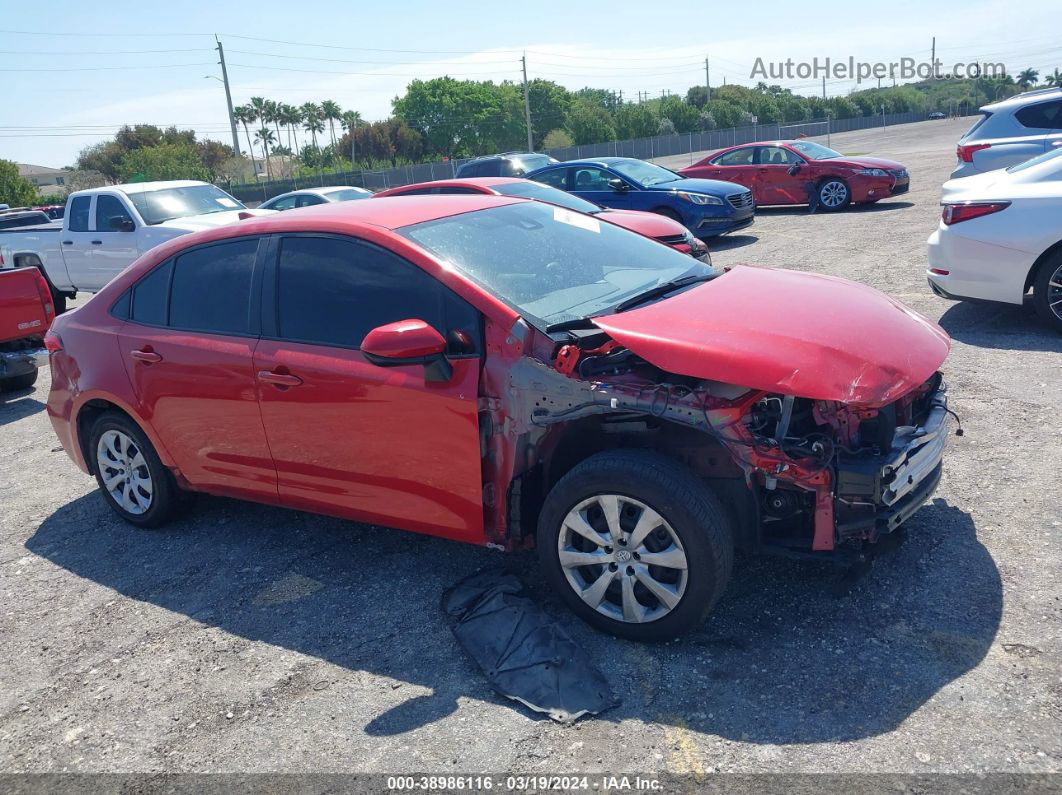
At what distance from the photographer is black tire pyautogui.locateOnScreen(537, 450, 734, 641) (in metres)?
3.25

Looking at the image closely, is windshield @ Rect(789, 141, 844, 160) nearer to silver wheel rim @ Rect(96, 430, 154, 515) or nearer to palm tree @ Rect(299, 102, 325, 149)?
silver wheel rim @ Rect(96, 430, 154, 515)

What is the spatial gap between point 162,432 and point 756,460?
3256mm

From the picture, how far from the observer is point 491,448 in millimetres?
3654

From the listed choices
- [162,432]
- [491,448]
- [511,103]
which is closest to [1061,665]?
[491,448]

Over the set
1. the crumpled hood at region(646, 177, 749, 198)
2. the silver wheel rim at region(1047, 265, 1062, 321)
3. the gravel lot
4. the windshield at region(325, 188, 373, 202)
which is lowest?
the gravel lot

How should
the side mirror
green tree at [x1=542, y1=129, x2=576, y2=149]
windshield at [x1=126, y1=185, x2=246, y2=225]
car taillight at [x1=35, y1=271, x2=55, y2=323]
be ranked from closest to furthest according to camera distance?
1. the side mirror
2. car taillight at [x1=35, y1=271, x2=55, y2=323]
3. windshield at [x1=126, y1=185, x2=246, y2=225]
4. green tree at [x1=542, y1=129, x2=576, y2=149]

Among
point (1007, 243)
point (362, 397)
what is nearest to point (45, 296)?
point (362, 397)

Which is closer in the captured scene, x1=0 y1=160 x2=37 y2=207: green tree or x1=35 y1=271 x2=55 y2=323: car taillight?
x1=35 y1=271 x2=55 y2=323: car taillight

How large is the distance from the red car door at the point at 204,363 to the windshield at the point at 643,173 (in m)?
10.4

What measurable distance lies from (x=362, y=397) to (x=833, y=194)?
14562mm

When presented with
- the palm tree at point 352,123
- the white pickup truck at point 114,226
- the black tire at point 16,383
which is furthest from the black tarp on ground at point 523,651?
the palm tree at point 352,123

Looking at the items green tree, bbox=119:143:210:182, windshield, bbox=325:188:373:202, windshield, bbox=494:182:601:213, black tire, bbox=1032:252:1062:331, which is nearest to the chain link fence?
green tree, bbox=119:143:210:182

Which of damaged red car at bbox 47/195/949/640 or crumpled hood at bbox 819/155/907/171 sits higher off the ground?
crumpled hood at bbox 819/155/907/171

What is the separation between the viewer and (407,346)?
136 inches
